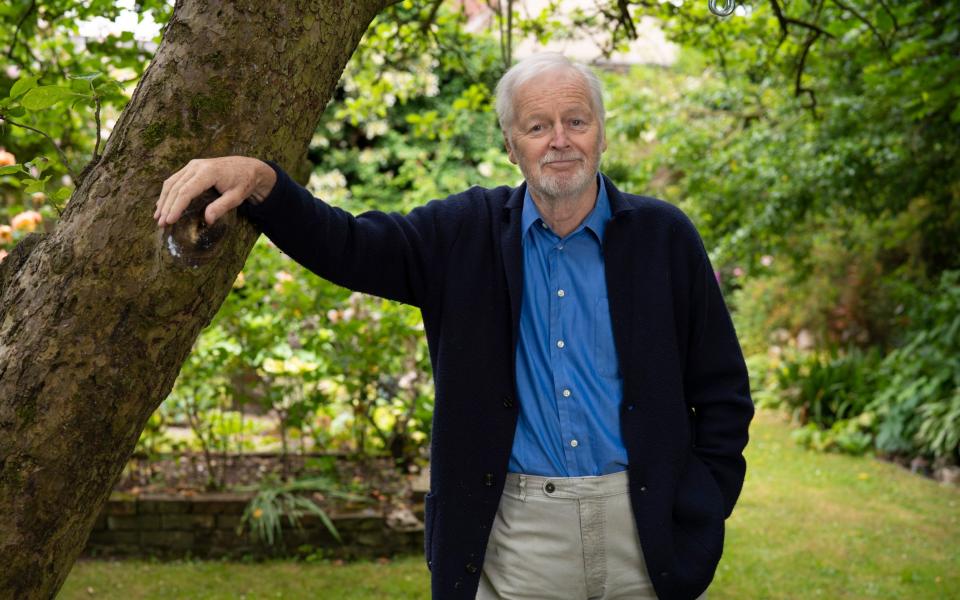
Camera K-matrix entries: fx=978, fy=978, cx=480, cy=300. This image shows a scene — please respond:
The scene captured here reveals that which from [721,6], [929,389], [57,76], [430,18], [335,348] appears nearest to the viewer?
[721,6]

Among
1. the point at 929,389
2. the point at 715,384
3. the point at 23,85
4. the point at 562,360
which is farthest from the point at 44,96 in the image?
the point at 929,389

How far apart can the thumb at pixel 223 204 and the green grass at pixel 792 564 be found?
3622 mm

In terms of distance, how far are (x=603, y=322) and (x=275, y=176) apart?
2.79ft

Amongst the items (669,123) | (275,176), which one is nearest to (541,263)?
(275,176)

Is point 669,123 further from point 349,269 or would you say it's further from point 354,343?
point 349,269

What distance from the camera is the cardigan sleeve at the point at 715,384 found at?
2289 millimetres

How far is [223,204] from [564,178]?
0.89 meters

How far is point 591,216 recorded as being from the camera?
2289mm

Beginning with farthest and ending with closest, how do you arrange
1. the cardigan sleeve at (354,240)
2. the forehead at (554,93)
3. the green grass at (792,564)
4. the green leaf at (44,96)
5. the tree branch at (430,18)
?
the green grass at (792,564)
the tree branch at (430,18)
the forehead at (554,93)
the green leaf at (44,96)
the cardigan sleeve at (354,240)

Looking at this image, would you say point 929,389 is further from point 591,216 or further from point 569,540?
point 569,540

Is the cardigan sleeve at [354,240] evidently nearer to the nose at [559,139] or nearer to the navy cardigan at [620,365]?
the navy cardigan at [620,365]

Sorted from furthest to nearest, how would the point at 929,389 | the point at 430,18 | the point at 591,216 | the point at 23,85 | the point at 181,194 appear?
1. the point at 929,389
2. the point at 430,18
3. the point at 591,216
4. the point at 23,85
5. the point at 181,194

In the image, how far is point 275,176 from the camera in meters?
1.70

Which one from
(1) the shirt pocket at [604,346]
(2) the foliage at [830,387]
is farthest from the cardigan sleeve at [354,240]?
(2) the foliage at [830,387]
